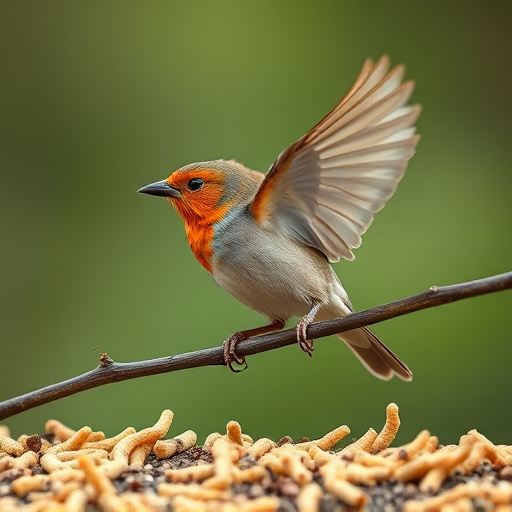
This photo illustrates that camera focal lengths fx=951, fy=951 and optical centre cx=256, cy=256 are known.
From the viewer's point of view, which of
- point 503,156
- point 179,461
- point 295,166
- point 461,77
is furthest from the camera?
point 461,77

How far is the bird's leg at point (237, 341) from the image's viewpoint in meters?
3.73

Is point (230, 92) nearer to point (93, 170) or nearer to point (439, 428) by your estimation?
point (93, 170)

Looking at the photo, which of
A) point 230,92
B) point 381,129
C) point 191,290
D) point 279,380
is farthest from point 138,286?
point 381,129

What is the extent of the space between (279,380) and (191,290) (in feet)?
2.69

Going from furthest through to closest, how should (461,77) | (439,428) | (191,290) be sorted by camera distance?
(461,77) → (191,290) → (439,428)

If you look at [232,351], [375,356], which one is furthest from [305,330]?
[375,356]

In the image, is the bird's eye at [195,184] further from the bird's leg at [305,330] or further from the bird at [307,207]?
the bird's leg at [305,330]

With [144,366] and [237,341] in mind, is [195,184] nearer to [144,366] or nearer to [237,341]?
[237,341]

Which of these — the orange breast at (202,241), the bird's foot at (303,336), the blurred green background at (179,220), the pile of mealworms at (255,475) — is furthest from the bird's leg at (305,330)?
the blurred green background at (179,220)

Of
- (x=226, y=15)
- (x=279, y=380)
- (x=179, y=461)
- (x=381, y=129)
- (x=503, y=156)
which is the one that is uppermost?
(x=226, y=15)

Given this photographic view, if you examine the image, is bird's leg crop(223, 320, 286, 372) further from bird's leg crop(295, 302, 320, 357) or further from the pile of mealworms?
the pile of mealworms

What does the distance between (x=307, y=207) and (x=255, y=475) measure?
4.71 feet

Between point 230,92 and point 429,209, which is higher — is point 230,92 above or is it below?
above

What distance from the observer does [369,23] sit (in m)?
7.52
